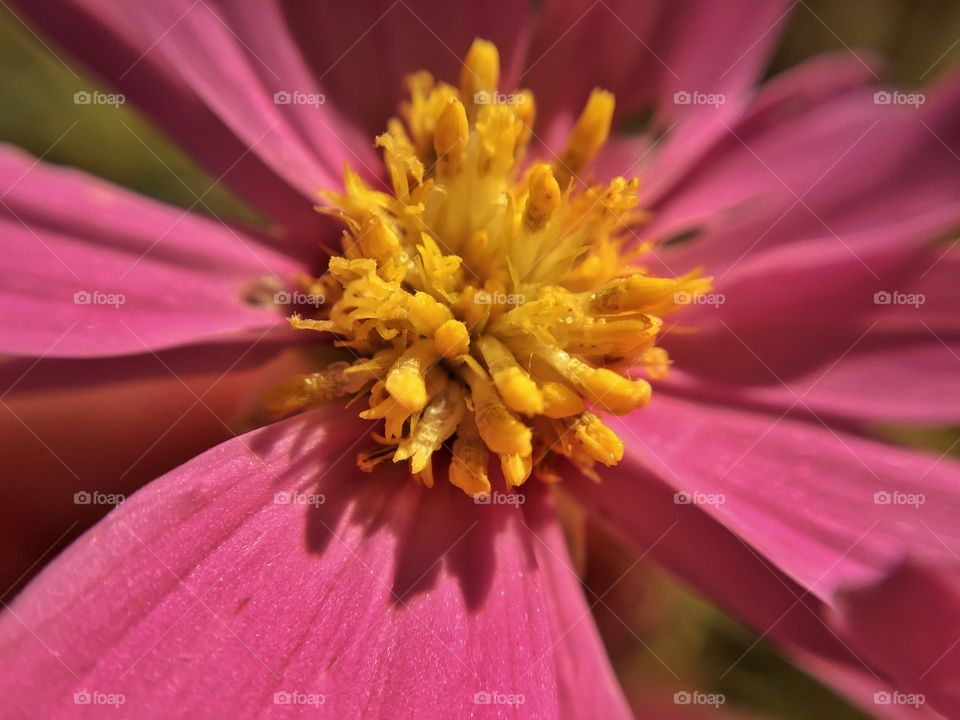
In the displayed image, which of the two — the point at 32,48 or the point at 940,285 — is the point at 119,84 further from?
the point at 940,285

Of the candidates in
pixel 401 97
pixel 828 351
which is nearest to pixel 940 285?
pixel 828 351

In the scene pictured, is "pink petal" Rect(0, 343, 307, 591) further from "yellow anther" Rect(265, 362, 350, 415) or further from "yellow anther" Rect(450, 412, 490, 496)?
"yellow anther" Rect(450, 412, 490, 496)
